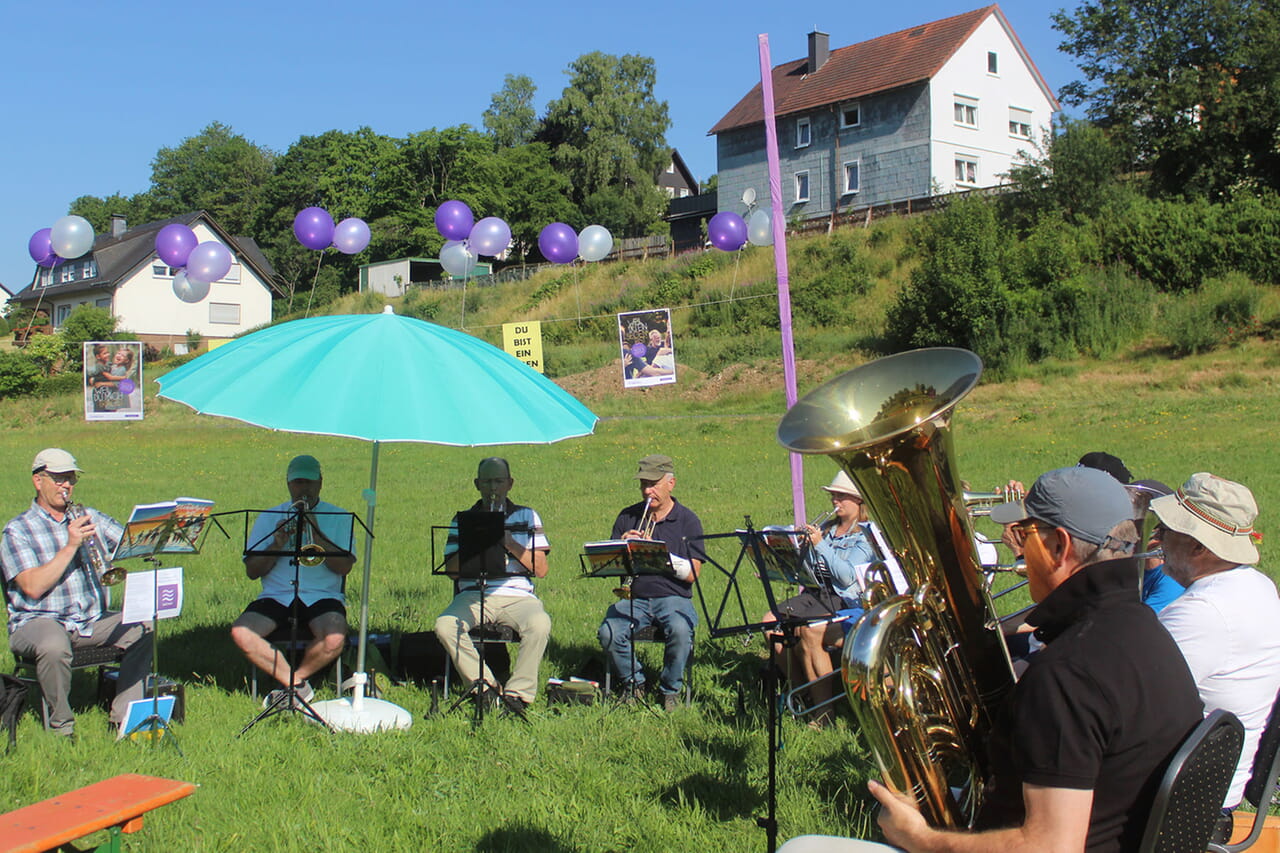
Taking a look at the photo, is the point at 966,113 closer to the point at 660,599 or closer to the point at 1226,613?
the point at 660,599

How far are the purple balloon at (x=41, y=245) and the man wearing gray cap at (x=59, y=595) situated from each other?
A: 34.8 feet

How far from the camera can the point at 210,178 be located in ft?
293

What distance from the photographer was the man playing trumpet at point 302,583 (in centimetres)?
601

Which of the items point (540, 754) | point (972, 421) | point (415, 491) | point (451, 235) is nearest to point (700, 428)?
point (972, 421)

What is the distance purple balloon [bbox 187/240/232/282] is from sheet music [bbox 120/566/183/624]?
30.8 feet

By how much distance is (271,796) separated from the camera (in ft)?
15.4

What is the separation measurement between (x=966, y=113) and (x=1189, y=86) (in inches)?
503

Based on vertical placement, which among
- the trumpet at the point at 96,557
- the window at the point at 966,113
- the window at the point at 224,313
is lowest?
the trumpet at the point at 96,557

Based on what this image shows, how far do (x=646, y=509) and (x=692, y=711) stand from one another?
1.39m

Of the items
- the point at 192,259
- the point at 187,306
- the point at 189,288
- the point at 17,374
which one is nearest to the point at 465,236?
the point at 192,259

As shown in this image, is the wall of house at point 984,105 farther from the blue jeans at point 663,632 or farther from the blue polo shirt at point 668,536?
the blue jeans at point 663,632

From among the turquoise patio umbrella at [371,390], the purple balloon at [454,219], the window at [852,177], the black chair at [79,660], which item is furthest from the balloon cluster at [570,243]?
the window at [852,177]

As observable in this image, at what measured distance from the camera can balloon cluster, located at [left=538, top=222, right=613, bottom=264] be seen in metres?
14.9

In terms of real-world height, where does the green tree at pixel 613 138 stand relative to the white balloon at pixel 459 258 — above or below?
above
